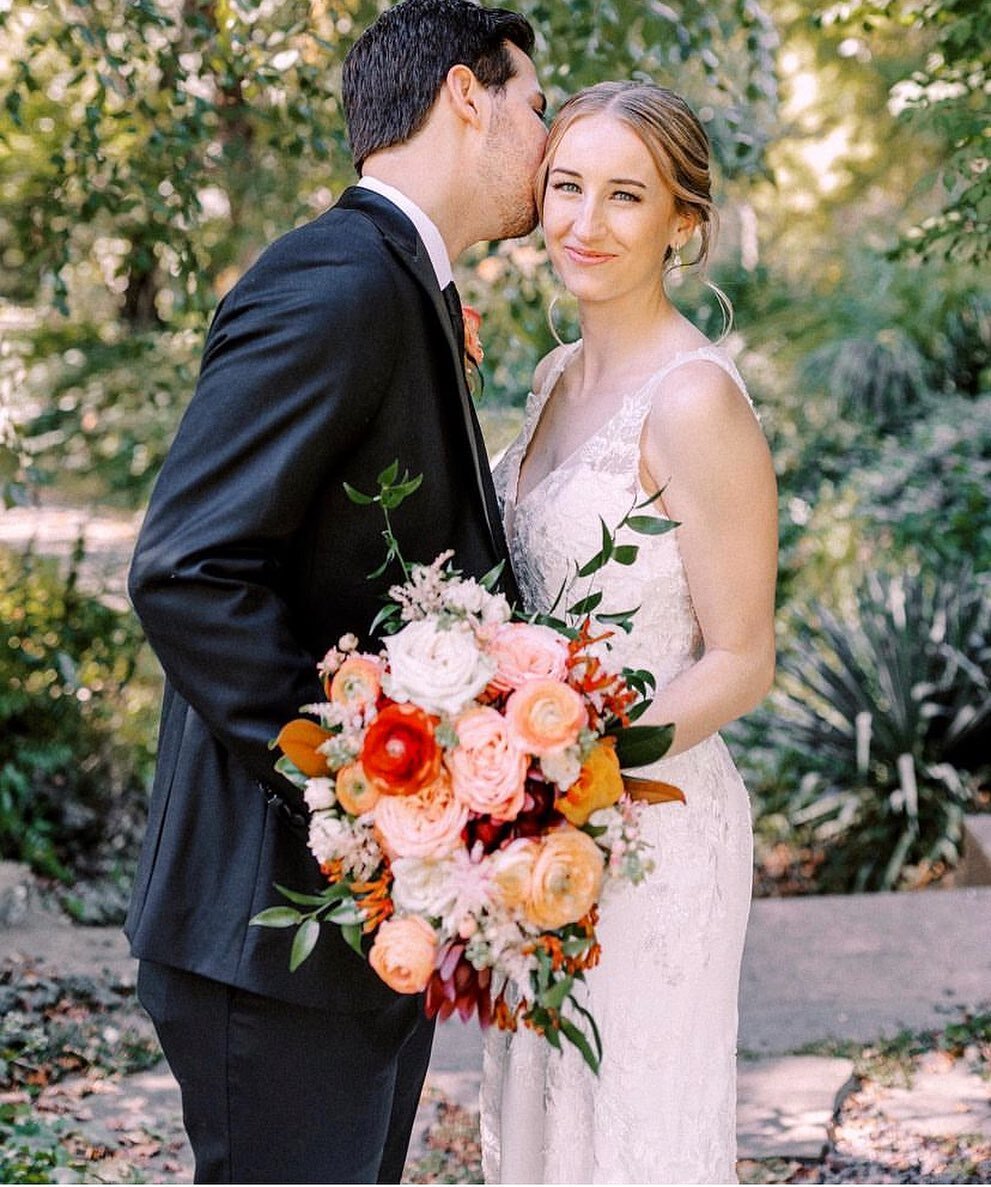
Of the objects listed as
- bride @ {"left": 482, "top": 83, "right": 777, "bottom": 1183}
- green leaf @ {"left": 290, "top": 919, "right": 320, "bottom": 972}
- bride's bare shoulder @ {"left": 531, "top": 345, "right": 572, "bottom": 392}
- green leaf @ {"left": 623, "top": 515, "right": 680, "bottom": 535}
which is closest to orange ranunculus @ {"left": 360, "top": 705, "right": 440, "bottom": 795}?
green leaf @ {"left": 290, "top": 919, "right": 320, "bottom": 972}

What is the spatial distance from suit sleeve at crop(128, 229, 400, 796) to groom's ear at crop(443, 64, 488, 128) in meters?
0.48

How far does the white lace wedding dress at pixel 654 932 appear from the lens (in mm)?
2350

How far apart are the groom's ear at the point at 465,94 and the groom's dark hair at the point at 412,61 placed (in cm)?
1

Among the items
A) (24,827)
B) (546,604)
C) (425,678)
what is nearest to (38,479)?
(24,827)

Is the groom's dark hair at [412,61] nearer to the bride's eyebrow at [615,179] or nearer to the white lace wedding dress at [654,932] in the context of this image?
the bride's eyebrow at [615,179]

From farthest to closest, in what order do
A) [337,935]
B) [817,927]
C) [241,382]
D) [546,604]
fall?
[817,927] → [546,604] → [337,935] → [241,382]

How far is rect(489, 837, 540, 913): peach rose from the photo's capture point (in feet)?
5.47

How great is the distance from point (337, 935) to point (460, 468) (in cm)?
68

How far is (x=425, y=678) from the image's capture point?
1.70 meters

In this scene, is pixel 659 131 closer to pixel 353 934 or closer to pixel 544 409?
pixel 544 409

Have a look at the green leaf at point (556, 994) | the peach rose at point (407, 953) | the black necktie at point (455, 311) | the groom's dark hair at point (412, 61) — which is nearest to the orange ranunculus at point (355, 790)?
the peach rose at point (407, 953)

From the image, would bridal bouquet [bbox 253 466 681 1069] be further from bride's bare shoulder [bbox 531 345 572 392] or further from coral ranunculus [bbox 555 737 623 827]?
bride's bare shoulder [bbox 531 345 572 392]

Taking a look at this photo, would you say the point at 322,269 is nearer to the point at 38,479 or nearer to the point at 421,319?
the point at 421,319

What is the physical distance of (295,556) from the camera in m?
2.06
